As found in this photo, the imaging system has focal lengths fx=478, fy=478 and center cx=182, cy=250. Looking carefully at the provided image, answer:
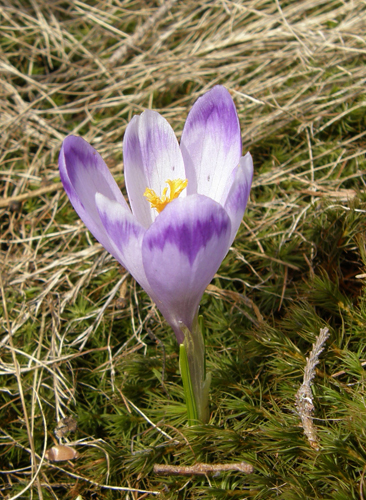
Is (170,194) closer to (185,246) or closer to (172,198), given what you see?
(172,198)

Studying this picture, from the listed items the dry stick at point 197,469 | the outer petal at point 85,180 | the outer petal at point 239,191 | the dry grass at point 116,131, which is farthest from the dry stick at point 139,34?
the dry stick at point 197,469

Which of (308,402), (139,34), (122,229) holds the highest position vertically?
(122,229)

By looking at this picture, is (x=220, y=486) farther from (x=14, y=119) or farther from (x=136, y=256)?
(x=14, y=119)

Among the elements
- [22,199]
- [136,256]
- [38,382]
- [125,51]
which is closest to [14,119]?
[22,199]

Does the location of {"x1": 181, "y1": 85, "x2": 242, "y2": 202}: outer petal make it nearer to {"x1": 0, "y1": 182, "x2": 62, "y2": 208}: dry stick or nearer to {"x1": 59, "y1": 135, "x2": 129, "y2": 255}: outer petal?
{"x1": 59, "y1": 135, "x2": 129, "y2": 255}: outer petal

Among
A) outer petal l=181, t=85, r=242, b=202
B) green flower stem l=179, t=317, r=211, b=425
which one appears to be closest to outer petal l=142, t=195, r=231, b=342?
green flower stem l=179, t=317, r=211, b=425

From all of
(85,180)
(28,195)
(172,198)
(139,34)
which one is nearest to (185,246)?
(172,198)

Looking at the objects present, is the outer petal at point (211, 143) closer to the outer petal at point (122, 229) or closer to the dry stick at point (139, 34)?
the outer petal at point (122, 229)
